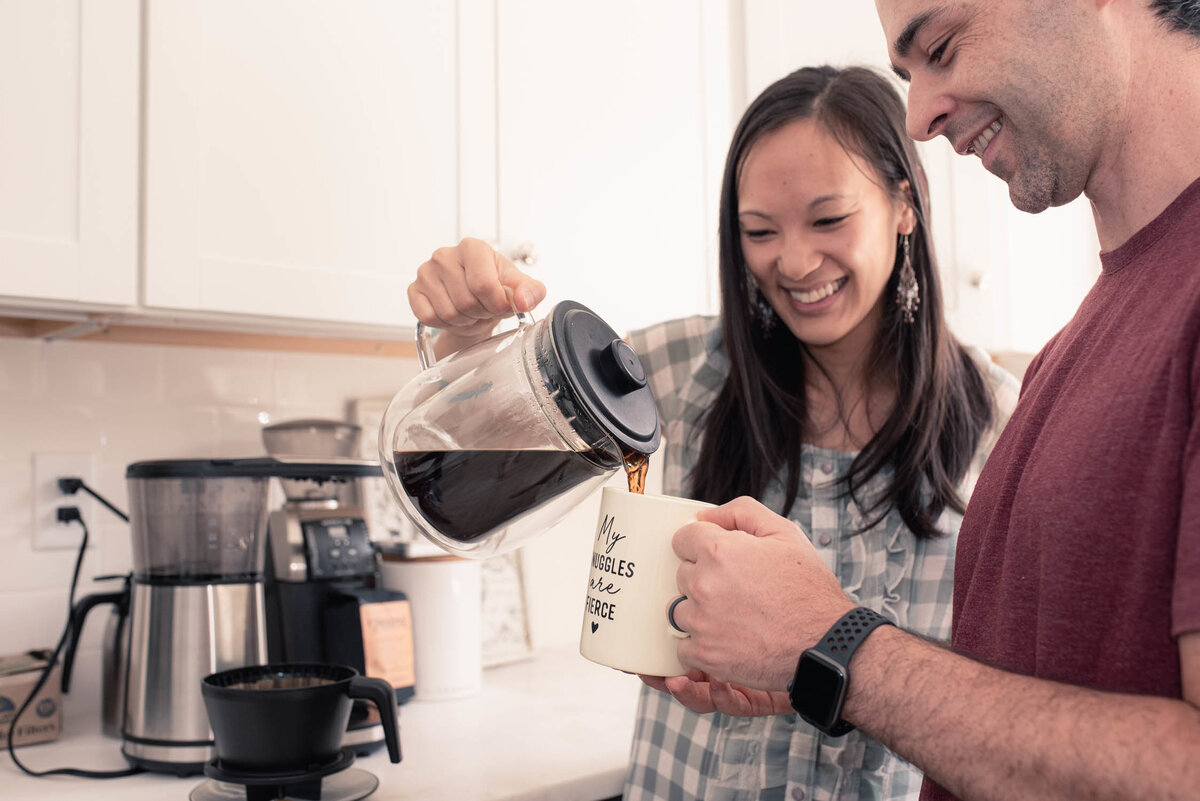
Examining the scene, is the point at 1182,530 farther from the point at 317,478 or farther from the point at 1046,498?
the point at 317,478

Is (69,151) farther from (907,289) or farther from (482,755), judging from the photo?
(907,289)

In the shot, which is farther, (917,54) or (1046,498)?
(917,54)

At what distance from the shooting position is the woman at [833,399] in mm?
1090

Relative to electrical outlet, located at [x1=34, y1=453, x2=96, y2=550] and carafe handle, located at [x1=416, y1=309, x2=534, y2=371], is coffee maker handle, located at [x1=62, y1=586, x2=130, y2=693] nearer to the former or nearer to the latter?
electrical outlet, located at [x1=34, y1=453, x2=96, y2=550]

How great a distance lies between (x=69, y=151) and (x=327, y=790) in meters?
0.77

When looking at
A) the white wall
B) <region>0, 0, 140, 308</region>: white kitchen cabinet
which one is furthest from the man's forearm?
the white wall

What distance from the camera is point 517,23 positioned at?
4.96 ft

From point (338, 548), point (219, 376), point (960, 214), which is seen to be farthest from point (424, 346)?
point (960, 214)

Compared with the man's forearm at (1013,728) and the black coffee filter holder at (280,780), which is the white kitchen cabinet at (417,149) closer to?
the black coffee filter holder at (280,780)

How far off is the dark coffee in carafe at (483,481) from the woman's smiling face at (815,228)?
462 mm

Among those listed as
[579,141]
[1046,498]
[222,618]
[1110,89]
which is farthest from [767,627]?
[579,141]

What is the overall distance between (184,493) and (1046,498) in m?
1.01

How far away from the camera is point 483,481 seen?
2.45ft

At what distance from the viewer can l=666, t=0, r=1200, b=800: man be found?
51cm
